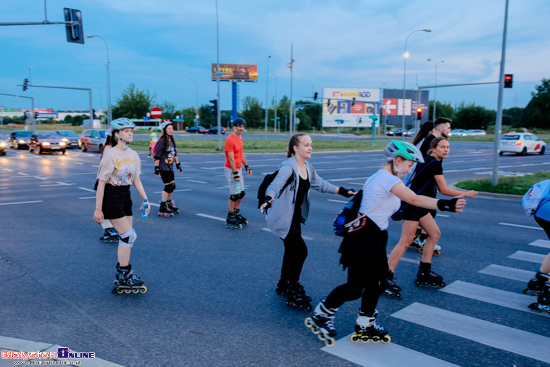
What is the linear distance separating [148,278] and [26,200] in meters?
8.00

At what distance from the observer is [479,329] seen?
414 centimetres

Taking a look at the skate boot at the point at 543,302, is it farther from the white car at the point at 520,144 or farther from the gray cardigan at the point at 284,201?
the white car at the point at 520,144

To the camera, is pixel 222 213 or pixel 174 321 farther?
pixel 222 213

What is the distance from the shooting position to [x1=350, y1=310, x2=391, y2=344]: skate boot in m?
3.86

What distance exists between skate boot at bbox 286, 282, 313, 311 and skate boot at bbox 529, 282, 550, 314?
229 cm

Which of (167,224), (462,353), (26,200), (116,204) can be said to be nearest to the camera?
(462,353)

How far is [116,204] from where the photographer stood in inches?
194

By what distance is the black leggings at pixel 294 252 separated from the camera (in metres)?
4.56

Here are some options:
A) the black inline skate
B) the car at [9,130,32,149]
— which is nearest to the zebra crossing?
the black inline skate

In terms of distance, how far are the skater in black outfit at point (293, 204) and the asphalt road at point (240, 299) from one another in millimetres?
290

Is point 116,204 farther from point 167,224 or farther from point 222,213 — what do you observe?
point 222,213

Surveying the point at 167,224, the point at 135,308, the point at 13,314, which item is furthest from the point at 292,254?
the point at 167,224

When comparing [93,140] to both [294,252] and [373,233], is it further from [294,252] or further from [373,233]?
[373,233]

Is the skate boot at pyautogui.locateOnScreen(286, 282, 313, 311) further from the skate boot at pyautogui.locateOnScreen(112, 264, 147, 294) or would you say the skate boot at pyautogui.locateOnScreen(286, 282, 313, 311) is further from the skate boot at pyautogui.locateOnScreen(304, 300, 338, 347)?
the skate boot at pyautogui.locateOnScreen(112, 264, 147, 294)
